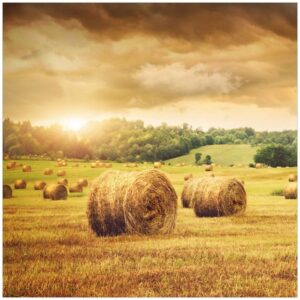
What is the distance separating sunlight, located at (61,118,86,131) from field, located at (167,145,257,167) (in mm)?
1108

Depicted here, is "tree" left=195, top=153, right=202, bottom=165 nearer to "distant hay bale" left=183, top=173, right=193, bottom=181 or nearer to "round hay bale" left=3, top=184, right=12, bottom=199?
"distant hay bale" left=183, top=173, right=193, bottom=181

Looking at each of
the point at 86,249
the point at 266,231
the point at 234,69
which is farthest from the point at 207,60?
the point at 86,249

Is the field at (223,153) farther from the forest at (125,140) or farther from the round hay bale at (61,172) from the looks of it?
the round hay bale at (61,172)

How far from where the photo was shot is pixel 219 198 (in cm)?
755

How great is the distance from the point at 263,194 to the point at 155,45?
223 centimetres

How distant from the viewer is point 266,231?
6.50m

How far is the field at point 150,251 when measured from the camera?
216 inches

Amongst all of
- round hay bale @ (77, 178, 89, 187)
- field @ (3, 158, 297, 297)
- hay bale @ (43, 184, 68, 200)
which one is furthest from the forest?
hay bale @ (43, 184, 68, 200)

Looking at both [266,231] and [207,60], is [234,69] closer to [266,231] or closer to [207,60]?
[207,60]

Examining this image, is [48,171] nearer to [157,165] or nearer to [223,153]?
[157,165]

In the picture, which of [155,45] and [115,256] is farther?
[155,45]

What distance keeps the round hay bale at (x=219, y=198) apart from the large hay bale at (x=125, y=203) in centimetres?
104

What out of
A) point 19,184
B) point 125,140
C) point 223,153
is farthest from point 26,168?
point 223,153

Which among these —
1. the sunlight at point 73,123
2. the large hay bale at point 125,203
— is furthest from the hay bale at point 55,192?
the sunlight at point 73,123
